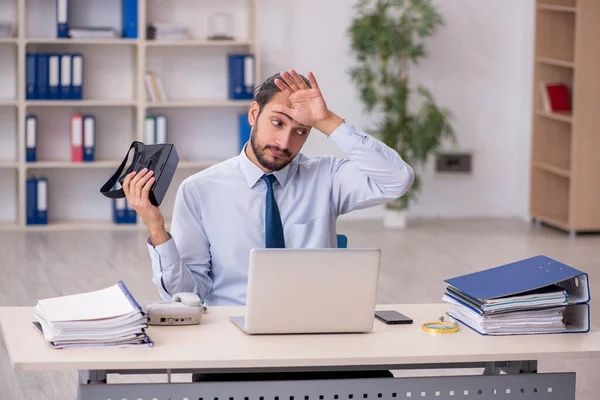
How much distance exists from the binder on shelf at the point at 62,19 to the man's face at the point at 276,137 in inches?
176

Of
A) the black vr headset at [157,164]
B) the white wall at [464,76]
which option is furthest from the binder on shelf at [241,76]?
the black vr headset at [157,164]

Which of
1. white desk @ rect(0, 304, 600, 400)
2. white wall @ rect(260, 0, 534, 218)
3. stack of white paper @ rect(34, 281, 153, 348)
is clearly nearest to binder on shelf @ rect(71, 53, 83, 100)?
white wall @ rect(260, 0, 534, 218)

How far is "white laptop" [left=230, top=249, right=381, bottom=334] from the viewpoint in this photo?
7.77 feet

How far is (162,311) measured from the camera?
256 cm

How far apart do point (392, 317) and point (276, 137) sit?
25.8 inches

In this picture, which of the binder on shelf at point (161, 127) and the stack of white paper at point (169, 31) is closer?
the stack of white paper at point (169, 31)

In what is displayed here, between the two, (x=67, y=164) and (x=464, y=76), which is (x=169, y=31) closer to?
(x=67, y=164)

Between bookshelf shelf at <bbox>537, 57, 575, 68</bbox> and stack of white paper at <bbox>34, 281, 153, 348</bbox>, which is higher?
bookshelf shelf at <bbox>537, 57, 575, 68</bbox>

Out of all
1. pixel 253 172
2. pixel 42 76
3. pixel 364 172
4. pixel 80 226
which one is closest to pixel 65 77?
pixel 42 76

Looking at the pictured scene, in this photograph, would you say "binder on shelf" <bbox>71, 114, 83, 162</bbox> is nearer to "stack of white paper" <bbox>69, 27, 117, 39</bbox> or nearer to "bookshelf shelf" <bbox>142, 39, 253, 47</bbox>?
"stack of white paper" <bbox>69, 27, 117, 39</bbox>

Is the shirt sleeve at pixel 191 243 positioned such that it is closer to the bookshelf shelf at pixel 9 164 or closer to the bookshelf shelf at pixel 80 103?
the bookshelf shelf at pixel 80 103

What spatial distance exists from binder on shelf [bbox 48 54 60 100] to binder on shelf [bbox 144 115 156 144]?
65 centimetres

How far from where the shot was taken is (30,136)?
7.23 metres

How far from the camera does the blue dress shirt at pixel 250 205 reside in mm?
3002
